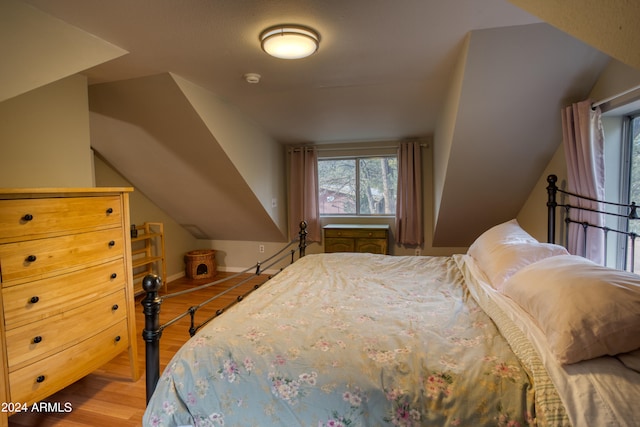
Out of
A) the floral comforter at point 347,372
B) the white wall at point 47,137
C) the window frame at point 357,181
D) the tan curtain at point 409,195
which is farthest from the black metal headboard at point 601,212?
the white wall at point 47,137

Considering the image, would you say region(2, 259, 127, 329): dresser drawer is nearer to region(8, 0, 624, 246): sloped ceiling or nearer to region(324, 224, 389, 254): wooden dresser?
region(8, 0, 624, 246): sloped ceiling

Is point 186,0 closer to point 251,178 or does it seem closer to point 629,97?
point 251,178

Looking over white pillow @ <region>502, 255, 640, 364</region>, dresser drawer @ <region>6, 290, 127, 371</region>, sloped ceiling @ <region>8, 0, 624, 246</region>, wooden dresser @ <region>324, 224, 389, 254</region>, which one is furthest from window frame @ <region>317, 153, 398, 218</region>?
white pillow @ <region>502, 255, 640, 364</region>

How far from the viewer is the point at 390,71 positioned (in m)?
2.39

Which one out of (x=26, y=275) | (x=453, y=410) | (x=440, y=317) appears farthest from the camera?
(x=26, y=275)

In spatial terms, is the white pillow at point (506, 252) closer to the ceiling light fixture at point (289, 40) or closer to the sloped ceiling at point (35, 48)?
the ceiling light fixture at point (289, 40)

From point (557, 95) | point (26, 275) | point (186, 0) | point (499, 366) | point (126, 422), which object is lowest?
point (126, 422)

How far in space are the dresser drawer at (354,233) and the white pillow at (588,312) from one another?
2988mm

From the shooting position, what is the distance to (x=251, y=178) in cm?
368

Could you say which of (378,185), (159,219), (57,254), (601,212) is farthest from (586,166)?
(159,219)

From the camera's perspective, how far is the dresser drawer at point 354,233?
→ 4.20m

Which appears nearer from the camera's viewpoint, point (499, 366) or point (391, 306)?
point (499, 366)

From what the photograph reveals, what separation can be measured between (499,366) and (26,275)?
2209mm

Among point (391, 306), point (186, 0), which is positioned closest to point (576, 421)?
point (391, 306)
